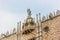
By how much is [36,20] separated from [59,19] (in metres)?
2.92

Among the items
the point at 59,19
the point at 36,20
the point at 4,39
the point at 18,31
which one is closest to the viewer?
the point at 59,19

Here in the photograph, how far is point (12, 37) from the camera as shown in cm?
2748

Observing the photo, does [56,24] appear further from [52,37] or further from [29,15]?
[29,15]

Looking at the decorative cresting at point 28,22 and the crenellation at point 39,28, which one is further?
the decorative cresting at point 28,22

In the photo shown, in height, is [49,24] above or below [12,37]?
above

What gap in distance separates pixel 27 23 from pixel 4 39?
4918 mm

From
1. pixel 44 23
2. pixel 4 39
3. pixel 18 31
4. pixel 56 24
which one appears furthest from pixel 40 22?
pixel 4 39

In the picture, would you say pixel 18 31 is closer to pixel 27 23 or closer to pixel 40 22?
pixel 27 23

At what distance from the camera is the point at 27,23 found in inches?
991

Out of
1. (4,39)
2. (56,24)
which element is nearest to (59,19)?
(56,24)

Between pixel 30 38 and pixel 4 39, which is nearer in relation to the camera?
pixel 30 38

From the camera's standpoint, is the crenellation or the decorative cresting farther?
the decorative cresting

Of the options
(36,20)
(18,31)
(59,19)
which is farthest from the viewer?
(18,31)

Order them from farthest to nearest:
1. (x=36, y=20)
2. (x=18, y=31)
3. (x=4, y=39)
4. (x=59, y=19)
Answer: (x=4, y=39) < (x=18, y=31) < (x=36, y=20) < (x=59, y=19)
